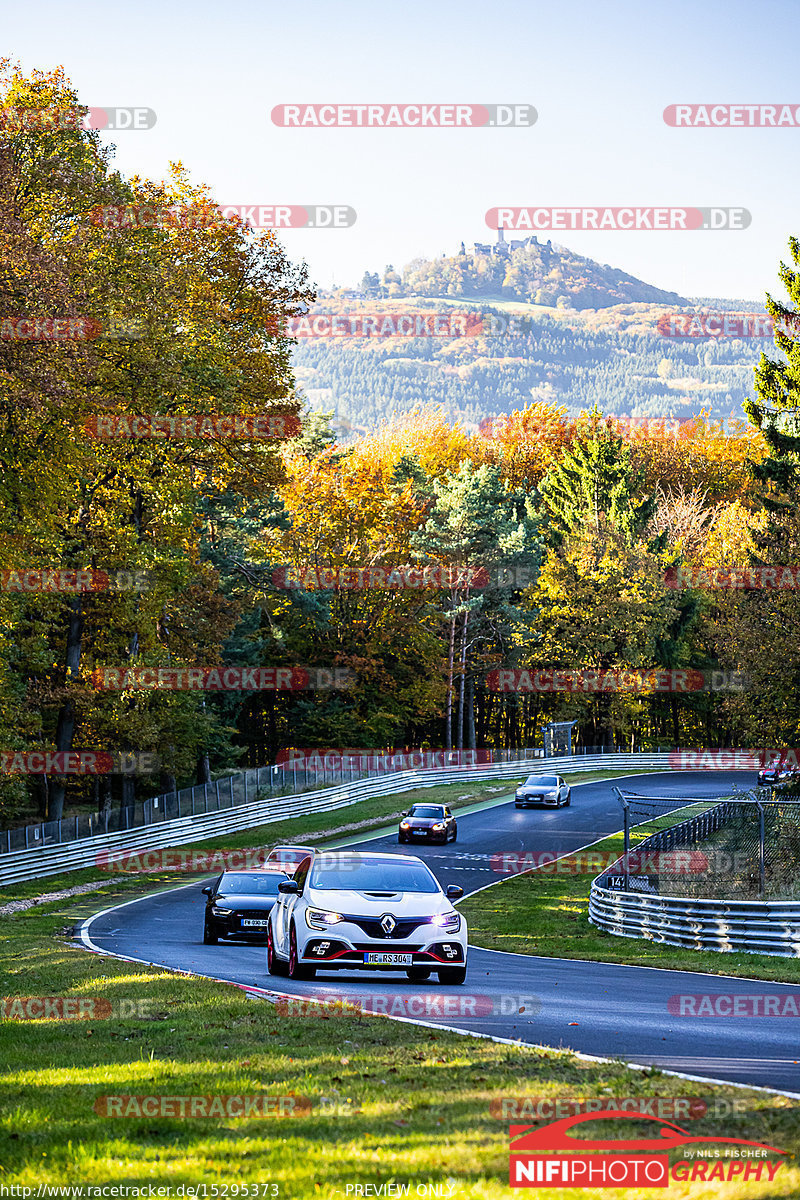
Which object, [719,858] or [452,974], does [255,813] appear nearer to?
[719,858]

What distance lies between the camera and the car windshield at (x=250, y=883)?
21.3 m

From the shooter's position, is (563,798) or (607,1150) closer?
(607,1150)

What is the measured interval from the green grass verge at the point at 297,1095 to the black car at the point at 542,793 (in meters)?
39.5

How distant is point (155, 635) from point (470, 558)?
1370 inches

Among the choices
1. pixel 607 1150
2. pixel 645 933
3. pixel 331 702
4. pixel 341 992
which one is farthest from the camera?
pixel 331 702

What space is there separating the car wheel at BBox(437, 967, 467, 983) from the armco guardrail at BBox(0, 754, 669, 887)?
22.2m

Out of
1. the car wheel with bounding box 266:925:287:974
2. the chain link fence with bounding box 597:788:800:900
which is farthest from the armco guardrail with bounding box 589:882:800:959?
the car wheel with bounding box 266:925:287:974

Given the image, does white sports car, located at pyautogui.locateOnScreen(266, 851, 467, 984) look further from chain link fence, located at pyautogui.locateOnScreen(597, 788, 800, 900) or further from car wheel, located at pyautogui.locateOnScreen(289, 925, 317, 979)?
chain link fence, located at pyautogui.locateOnScreen(597, 788, 800, 900)

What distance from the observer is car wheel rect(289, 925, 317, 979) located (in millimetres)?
13883

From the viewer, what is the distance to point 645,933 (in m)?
22.9

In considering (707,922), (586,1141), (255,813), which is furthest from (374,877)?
(255,813)

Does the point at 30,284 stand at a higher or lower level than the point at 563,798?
higher

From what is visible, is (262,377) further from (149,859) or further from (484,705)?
(484,705)

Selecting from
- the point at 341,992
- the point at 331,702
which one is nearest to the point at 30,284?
the point at 341,992
